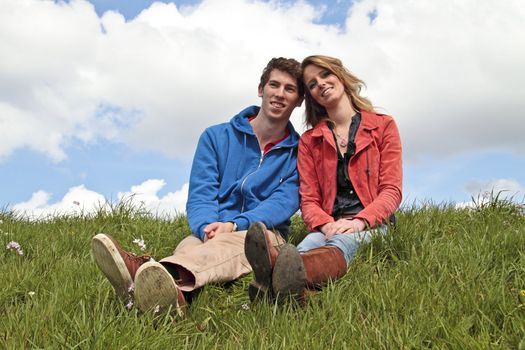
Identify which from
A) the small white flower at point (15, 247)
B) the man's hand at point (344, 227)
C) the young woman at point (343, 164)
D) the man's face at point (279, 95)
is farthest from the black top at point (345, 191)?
the small white flower at point (15, 247)

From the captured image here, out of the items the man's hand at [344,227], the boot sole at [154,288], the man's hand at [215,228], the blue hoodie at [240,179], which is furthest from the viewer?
the blue hoodie at [240,179]

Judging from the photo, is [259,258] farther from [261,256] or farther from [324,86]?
[324,86]

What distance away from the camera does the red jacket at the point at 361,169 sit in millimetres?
5211

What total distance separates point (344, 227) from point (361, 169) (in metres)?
0.71

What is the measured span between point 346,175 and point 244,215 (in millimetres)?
1039

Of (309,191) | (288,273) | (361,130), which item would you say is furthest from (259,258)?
(361,130)

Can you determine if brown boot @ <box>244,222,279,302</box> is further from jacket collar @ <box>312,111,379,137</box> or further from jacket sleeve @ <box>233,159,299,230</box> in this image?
jacket collar @ <box>312,111,379,137</box>

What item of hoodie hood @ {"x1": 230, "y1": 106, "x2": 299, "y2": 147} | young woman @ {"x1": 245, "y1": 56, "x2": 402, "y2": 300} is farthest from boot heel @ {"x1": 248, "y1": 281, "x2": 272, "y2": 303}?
hoodie hood @ {"x1": 230, "y1": 106, "x2": 299, "y2": 147}

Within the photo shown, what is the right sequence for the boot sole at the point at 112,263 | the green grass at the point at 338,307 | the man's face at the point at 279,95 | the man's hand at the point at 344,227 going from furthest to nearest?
1. the man's face at the point at 279,95
2. the man's hand at the point at 344,227
3. the boot sole at the point at 112,263
4. the green grass at the point at 338,307

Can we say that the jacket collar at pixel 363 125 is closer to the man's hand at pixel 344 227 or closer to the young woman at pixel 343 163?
the young woman at pixel 343 163

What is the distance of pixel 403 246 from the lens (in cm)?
484

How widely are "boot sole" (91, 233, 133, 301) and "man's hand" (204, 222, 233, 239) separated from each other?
4.83 feet

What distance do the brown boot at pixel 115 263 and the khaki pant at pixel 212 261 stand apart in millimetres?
480

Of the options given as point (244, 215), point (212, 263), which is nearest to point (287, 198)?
point (244, 215)
